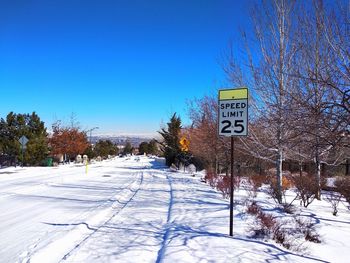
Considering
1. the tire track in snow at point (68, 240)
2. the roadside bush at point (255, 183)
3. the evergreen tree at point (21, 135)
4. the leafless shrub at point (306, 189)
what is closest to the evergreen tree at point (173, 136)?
the evergreen tree at point (21, 135)

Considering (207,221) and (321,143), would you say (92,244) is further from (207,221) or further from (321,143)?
(321,143)

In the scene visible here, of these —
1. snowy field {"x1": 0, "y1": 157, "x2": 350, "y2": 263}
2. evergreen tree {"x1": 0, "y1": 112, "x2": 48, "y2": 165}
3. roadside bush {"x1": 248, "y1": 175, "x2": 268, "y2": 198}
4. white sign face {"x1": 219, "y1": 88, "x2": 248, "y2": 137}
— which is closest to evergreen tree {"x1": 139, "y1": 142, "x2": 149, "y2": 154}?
evergreen tree {"x1": 0, "y1": 112, "x2": 48, "y2": 165}

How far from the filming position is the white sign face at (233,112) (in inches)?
316

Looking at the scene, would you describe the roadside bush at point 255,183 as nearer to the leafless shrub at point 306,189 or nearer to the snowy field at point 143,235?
the leafless shrub at point 306,189

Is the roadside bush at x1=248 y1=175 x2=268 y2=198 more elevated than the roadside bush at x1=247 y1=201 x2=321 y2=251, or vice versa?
the roadside bush at x1=248 y1=175 x2=268 y2=198

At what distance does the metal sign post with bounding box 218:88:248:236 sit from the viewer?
8016mm

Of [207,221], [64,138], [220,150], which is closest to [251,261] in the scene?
[207,221]

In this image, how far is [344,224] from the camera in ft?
38.3

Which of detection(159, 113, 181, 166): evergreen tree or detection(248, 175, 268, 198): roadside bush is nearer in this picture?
detection(248, 175, 268, 198): roadside bush

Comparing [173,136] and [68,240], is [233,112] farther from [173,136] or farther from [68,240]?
[173,136]

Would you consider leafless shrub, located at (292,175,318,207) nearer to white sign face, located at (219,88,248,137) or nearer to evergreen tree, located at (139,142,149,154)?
white sign face, located at (219,88,248,137)

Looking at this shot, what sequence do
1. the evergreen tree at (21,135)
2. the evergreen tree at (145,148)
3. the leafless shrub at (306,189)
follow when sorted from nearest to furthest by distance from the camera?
the leafless shrub at (306,189), the evergreen tree at (21,135), the evergreen tree at (145,148)

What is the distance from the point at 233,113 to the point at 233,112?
21mm

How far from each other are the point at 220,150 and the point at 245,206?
13072mm
